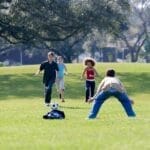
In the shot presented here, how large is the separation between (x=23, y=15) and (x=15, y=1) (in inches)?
63.4

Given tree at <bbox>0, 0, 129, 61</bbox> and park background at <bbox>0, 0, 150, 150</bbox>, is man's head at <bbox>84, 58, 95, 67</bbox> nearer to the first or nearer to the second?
park background at <bbox>0, 0, 150, 150</bbox>

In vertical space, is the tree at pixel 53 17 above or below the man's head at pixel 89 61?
above

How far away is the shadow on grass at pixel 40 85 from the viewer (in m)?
34.0

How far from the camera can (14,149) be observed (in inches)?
435

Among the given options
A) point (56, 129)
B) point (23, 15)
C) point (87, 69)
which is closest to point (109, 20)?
point (23, 15)

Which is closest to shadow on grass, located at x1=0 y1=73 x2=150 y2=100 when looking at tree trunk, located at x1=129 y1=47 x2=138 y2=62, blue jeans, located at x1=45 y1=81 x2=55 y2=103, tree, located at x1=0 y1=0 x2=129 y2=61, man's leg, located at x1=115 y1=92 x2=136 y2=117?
tree, located at x1=0 y1=0 x2=129 y2=61

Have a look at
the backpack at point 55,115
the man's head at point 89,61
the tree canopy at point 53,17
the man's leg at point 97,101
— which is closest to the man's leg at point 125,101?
the man's leg at point 97,101

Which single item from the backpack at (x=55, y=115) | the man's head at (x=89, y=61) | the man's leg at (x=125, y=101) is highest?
the man's head at (x=89, y=61)

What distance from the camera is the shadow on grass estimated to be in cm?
3403

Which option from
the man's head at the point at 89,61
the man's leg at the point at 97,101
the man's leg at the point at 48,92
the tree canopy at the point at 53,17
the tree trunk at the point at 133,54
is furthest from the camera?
the tree trunk at the point at 133,54

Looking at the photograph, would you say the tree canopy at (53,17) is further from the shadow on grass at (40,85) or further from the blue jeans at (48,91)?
the blue jeans at (48,91)

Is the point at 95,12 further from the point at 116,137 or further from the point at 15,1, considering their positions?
the point at 116,137

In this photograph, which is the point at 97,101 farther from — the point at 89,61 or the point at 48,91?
the point at 48,91

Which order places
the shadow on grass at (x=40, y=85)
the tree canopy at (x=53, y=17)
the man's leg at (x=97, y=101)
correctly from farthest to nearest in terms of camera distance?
the tree canopy at (x=53, y=17) < the shadow on grass at (x=40, y=85) < the man's leg at (x=97, y=101)
